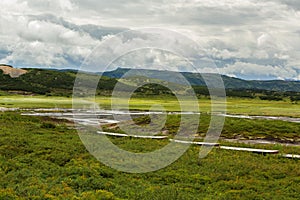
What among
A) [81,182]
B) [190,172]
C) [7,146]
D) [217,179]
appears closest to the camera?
[81,182]

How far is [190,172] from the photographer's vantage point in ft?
95.9

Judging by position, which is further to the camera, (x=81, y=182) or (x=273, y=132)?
(x=273, y=132)

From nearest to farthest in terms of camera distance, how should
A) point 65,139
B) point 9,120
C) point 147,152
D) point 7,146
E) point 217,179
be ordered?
point 217,179 → point 7,146 → point 147,152 → point 65,139 → point 9,120

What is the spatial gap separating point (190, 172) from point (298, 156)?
43.8 feet

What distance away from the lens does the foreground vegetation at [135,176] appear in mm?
22125

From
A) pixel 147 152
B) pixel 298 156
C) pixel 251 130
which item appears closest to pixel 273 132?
pixel 251 130

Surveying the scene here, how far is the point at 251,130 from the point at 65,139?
99.4 feet

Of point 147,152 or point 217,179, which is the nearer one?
point 217,179

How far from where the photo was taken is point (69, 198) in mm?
20141

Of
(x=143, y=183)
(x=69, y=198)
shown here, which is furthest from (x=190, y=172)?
(x=69, y=198)

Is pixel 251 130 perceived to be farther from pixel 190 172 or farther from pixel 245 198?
pixel 245 198

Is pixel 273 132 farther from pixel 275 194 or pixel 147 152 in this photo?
pixel 275 194

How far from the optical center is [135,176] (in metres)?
27.7

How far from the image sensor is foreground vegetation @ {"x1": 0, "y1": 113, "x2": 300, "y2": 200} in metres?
22.1
